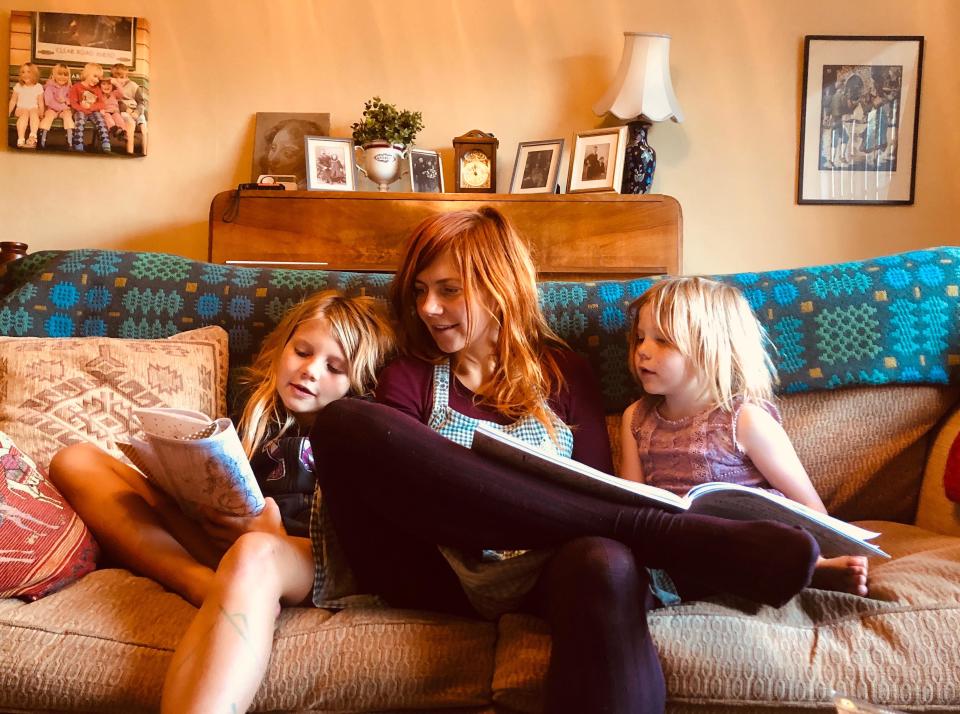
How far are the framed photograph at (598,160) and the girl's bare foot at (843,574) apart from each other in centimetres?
202

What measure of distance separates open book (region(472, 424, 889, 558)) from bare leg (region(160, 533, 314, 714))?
31 centimetres

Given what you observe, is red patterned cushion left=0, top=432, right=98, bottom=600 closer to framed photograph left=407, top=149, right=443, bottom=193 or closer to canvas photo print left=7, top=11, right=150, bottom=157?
framed photograph left=407, top=149, right=443, bottom=193

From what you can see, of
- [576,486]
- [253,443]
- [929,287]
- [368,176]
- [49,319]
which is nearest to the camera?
[576,486]

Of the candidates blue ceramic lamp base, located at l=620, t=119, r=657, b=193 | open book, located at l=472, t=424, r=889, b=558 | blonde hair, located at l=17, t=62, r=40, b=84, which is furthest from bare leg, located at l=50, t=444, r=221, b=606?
blonde hair, located at l=17, t=62, r=40, b=84

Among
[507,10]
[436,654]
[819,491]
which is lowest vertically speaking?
[436,654]

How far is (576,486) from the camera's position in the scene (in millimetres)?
1003

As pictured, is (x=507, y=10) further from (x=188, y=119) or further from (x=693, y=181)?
(x=188, y=119)

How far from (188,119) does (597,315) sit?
7.31ft

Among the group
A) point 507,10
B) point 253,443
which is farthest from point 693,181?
point 253,443

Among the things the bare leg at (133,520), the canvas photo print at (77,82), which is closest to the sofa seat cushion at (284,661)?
the bare leg at (133,520)

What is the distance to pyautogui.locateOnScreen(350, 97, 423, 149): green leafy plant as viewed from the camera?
3.01m

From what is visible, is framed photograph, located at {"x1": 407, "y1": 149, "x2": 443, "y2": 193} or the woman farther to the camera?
framed photograph, located at {"x1": 407, "y1": 149, "x2": 443, "y2": 193}

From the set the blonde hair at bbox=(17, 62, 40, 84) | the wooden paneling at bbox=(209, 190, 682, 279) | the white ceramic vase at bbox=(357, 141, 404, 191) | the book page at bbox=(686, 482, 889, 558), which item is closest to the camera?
the book page at bbox=(686, 482, 889, 558)

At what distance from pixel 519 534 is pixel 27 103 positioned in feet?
9.78
